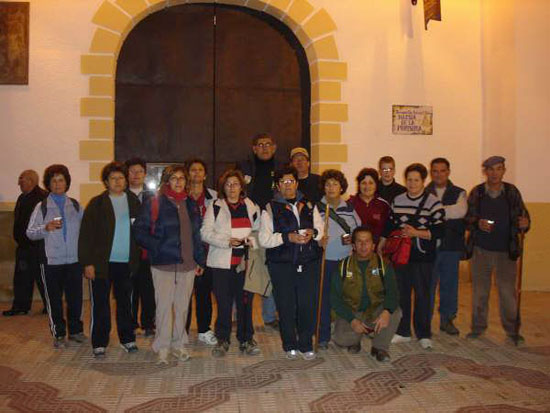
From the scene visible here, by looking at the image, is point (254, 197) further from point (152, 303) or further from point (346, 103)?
point (346, 103)

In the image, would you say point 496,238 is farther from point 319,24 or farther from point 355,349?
point 319,24

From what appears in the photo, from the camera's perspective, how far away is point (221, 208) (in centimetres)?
463

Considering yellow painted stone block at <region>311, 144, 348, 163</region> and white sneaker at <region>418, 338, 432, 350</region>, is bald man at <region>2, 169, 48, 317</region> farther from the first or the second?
white sneaker at <region>418, 338, 432, 350</region>

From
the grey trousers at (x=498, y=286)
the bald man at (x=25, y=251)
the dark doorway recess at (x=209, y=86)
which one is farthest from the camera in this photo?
the dark doorway recess at (x=209, y=86)

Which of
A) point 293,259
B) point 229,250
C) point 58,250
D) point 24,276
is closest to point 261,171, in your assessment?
point 229,250

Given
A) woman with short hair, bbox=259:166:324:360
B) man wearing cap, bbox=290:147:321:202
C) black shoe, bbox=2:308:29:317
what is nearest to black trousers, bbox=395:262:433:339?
woman with short hair, bbox=259:166:324:360

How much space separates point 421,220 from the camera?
4863 millimetres

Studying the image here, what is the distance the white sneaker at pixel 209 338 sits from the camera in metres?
4.95

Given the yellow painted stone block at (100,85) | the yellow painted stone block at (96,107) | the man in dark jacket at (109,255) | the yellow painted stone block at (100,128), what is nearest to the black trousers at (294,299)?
the man in dark jacket at (109,255)

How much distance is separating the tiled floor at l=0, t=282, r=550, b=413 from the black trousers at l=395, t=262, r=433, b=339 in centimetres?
18

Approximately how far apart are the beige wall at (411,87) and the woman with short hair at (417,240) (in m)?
2.44

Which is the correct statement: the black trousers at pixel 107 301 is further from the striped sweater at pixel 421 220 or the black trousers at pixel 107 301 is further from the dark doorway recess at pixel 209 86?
the dark doorway recess at pixel 209 86

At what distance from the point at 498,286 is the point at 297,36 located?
164 inches

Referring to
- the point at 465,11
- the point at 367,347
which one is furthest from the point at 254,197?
the point at 465,11
